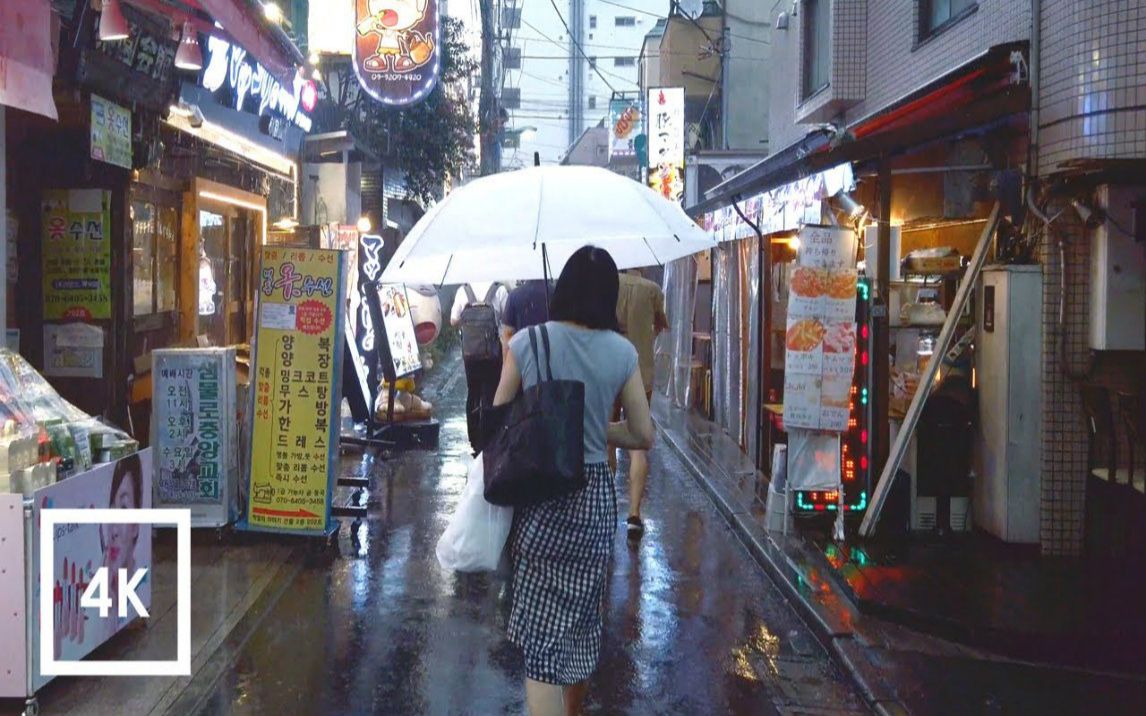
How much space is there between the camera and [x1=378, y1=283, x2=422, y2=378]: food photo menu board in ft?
43.7

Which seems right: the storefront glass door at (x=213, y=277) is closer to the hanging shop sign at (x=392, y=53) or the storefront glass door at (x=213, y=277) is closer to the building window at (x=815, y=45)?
the hanging shop sign at (x=392, y=53)

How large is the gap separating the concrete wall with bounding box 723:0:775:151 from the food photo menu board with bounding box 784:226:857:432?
2328 centimetres

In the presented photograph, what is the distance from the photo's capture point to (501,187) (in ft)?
19.7

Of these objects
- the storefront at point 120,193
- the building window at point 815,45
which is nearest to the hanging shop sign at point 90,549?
the storefront at point 120,193

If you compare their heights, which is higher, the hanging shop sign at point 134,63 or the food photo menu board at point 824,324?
the hanging shop sign at point 134,63

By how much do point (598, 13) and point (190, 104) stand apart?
76.5 m

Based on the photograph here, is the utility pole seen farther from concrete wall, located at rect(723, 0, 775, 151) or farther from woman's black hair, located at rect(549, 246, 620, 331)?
woman's black hair, located at rect(549, 246, 620, 331)

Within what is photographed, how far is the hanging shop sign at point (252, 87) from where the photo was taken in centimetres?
967

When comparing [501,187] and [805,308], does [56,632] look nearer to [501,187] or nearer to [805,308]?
[501,187]

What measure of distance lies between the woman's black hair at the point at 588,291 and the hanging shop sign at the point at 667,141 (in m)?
22.1

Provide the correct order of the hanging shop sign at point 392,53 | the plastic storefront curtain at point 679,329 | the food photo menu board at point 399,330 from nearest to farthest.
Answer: the food photo menu board at point 399,330, the hanging shop sign at point 392,53, the plastic storefront curtain at point 679,329

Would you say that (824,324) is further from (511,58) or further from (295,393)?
(511,58)

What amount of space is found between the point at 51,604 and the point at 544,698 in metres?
2.41

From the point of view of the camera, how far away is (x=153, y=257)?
1034 cm
